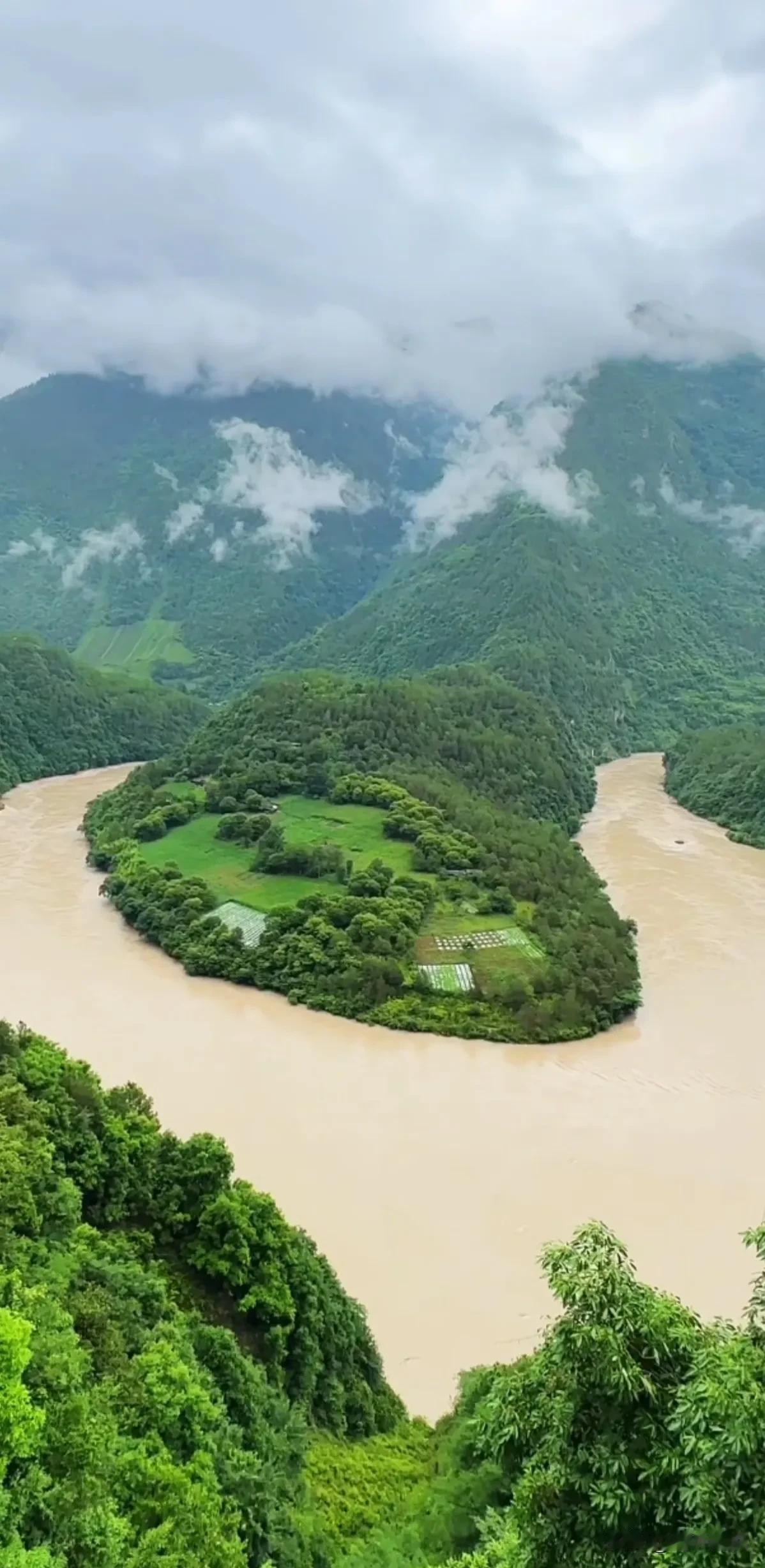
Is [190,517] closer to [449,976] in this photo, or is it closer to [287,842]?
[287,842]

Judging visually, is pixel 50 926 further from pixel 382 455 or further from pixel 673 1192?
pixel 382 455

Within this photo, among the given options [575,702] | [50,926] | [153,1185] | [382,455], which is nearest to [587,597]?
[575,702]

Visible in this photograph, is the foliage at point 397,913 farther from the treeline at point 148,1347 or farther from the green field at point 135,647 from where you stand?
the green field at point 135,647

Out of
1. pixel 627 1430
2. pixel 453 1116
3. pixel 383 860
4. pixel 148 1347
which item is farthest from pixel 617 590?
pixel 627 1430

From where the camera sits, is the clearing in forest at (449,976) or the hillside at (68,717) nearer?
the clearing in forest at (449,976)

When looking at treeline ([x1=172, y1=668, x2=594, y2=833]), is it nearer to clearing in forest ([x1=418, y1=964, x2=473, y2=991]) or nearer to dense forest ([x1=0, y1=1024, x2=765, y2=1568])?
clearing in forest ([x1=418, y1=964, x2=473, y2=991])

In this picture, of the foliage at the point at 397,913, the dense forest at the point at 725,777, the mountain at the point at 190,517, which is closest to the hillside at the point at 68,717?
the foliage at the point at 397,913

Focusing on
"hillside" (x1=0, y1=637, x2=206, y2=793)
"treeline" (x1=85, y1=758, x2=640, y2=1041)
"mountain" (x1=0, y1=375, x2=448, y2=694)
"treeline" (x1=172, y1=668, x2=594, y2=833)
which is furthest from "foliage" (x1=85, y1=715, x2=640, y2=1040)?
"mountain" (x1=0, y1=375, x2=448, y2=694)
